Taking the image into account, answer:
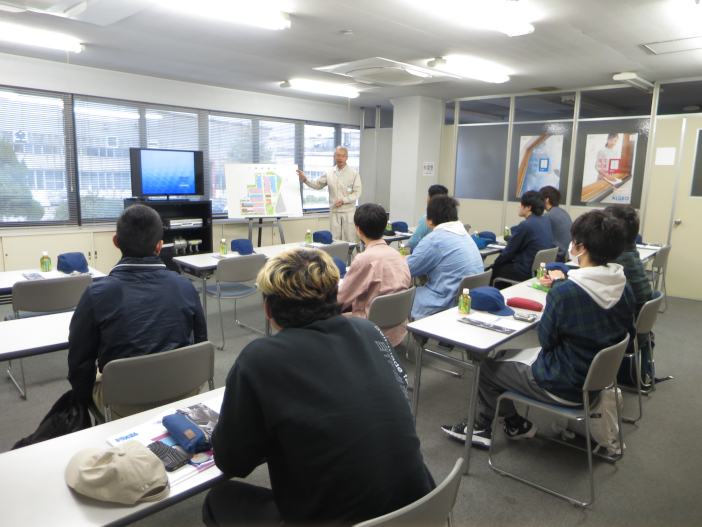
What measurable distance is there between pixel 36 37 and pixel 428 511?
5.26 metres

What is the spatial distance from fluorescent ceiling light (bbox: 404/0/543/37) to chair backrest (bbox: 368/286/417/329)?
2.06 m

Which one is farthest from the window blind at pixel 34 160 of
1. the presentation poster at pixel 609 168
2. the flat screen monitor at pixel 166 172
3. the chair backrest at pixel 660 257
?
the presentation poster at pixel 609 168

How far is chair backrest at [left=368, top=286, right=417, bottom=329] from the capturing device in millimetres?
2869

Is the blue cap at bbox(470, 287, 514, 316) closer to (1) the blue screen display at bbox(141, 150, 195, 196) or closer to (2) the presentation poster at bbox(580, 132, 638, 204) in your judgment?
(2) the presentation poster at bbox(580, 132, 638, 204)

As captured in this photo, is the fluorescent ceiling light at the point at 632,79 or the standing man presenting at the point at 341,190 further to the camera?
the standing man presenting at the point at 341,190

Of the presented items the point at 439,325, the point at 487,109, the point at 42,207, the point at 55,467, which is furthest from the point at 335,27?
the point at 487,109

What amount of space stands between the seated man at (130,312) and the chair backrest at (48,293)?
139 centimetres

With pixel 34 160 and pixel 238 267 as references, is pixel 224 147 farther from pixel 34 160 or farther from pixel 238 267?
pixel 238 267

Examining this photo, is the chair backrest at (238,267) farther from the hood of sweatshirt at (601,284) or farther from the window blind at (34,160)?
the window blind at (34,160)

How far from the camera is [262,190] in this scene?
23.0 feet

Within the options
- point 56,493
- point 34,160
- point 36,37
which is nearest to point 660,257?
point 56,493

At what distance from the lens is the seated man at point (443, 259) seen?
Answer: 11.3 feet

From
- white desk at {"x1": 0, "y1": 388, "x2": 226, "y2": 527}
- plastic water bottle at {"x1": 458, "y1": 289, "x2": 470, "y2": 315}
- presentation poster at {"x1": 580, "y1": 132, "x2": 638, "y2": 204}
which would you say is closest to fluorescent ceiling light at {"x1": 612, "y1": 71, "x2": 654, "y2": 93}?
presentation poster at {"x1": 580, "y1": 132, "x2": 638, "y2": 204}

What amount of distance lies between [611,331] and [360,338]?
149cm
